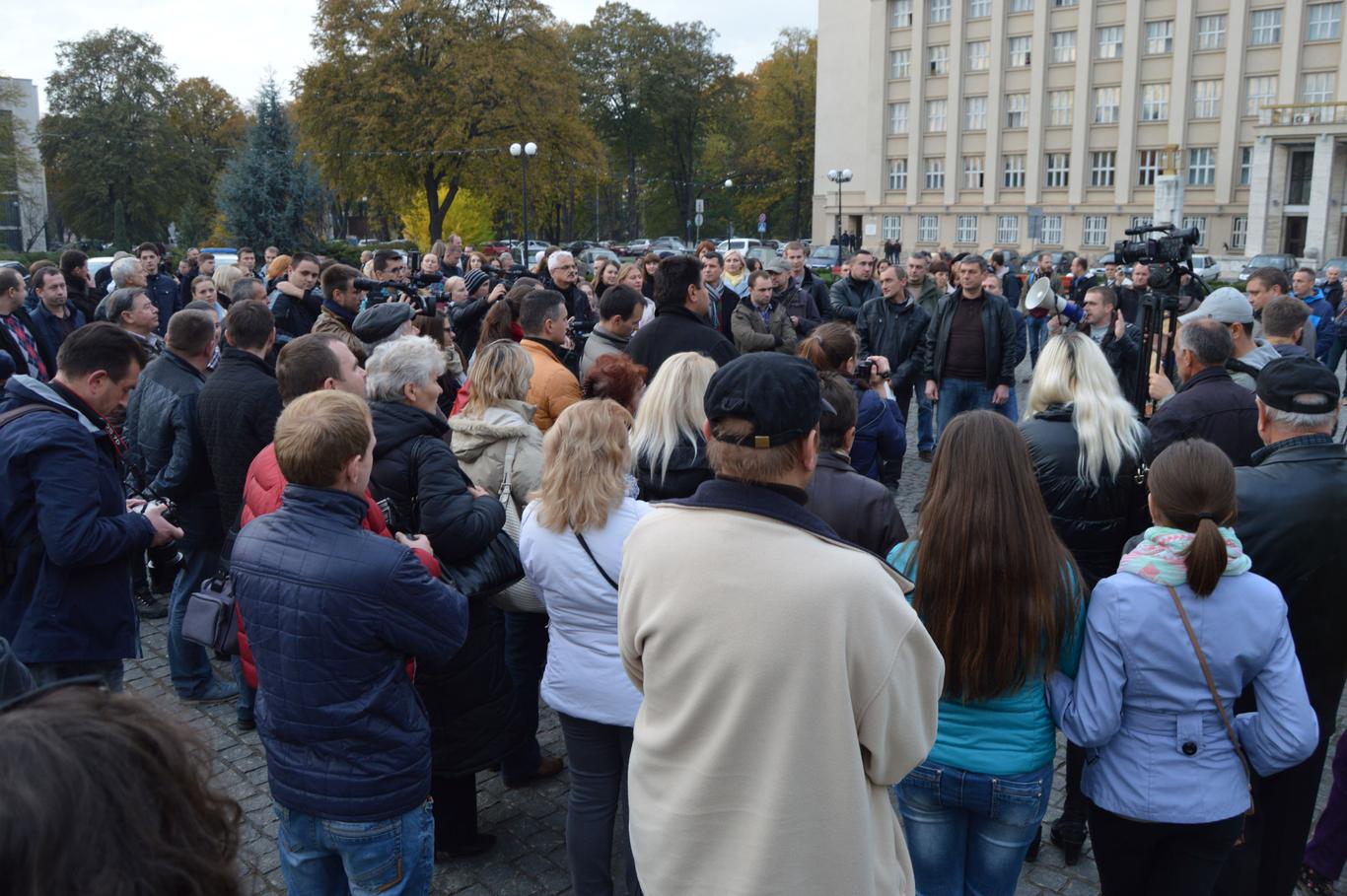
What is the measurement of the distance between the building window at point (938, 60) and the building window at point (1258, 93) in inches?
656

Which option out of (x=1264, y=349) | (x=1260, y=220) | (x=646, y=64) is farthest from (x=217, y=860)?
(x=646, y=64)

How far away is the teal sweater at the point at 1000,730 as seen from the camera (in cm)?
280

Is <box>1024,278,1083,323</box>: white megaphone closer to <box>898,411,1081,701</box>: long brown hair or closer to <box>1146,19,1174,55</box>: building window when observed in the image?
<box>898,411,1081,701</box>: long brown hair

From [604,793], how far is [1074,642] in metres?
1.61

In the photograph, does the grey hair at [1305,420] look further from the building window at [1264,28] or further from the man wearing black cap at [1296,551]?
the building window at [1264,28]

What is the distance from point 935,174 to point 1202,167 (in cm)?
1529

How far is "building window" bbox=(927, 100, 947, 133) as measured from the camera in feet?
211

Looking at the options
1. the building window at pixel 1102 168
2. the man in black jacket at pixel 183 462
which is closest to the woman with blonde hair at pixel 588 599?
the man in black jacket at pixel 183 462

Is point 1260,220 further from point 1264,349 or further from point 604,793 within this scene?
point 604,793

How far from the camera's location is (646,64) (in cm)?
6925

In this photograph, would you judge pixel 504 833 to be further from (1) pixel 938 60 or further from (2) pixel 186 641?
(1) pixel 938 60

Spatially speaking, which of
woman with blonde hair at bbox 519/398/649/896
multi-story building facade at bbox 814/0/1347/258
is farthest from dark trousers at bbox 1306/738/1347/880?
multi-story building facade at bbox 814/0/1347/258

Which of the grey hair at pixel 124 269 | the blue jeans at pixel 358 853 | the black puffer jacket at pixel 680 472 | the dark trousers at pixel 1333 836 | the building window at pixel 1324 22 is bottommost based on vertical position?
the dark trousers at pixel 1333 836

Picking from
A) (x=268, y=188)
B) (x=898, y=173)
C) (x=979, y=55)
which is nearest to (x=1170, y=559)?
(x=268, y=188)
